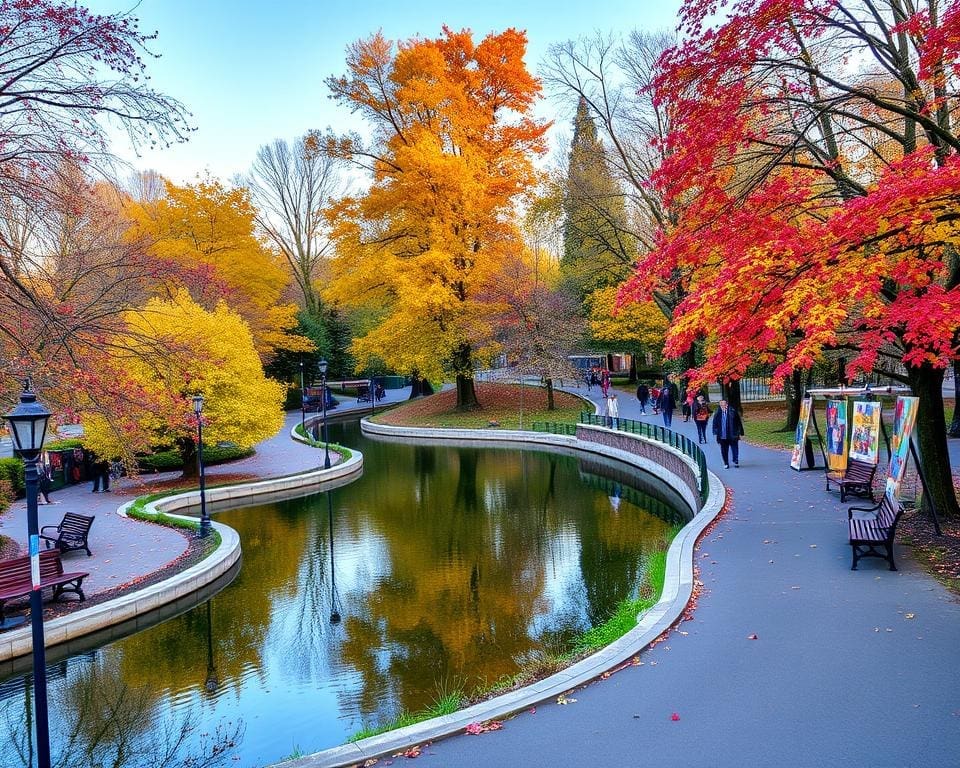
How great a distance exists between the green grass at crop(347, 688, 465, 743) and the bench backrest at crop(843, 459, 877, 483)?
9567 mm

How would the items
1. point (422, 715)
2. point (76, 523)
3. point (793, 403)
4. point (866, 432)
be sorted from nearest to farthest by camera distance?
point (422, 715) < point (866, 432) < point (76, 523) < point (793, 403)

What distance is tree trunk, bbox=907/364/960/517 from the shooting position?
37.8 feet

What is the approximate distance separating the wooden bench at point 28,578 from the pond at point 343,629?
3.62ft

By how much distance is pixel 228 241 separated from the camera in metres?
41.8

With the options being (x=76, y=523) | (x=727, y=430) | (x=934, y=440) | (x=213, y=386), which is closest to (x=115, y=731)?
(x=76, y=523)

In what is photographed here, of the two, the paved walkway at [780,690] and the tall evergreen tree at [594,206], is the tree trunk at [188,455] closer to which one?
the tall evergreen tree at [594,206]

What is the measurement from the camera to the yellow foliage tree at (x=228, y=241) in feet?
131

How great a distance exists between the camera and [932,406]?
38.9ft

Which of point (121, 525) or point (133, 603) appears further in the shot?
point (121, 525)

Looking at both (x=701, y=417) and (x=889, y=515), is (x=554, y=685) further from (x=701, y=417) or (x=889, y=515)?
(x=701, y=417)


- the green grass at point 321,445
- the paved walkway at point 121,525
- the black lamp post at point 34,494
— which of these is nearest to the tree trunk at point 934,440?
the black lamp post at point 34,494

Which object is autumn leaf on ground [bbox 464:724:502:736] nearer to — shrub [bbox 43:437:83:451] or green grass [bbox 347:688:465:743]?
green grass [bbox 347:688:465:743]

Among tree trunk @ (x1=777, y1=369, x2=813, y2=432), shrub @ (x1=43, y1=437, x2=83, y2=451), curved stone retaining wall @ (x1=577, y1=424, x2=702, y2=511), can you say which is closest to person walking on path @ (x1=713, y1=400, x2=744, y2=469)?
curved stone retaining wall @ (x1=577, y1=424, x2=702, y2=511)

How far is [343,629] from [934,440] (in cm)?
1025
